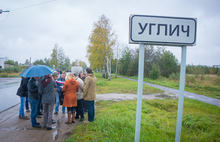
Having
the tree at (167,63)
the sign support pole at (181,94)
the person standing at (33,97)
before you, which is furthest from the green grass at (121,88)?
the tree at (167,63)

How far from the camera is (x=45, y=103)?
176 inches

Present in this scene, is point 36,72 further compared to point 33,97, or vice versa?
point 33,97

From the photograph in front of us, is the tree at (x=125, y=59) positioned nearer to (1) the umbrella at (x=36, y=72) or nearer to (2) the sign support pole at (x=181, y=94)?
(1) the umbrella at (x=36, y=72)

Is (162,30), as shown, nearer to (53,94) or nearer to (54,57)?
(53,94)

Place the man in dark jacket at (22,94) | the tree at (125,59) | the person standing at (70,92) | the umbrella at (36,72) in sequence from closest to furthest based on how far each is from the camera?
the umbrella at (36,72)
the person standing at (70,92)
the man in dark jacket at (22,94)
the tree at (125,59)

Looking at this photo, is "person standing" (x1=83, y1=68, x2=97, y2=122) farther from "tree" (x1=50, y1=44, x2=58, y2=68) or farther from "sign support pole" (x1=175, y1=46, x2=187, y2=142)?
Answer: "tree" (x1=50, y1=44, x2=58, y2=68)

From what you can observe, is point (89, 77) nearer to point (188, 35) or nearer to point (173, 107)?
point (188, 35)

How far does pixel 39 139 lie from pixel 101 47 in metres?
21.8

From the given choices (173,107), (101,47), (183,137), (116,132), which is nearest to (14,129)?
(116,132)

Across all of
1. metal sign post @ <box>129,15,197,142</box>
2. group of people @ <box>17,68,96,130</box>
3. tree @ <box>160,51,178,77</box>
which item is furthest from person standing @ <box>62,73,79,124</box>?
tree @ <box>160,51,178,77</box>

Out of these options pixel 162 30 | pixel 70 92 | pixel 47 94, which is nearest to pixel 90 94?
pixel 70 92

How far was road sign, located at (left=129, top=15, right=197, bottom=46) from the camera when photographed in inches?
93.3

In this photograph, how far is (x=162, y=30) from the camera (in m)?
2.39

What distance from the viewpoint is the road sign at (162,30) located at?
2.37 m
